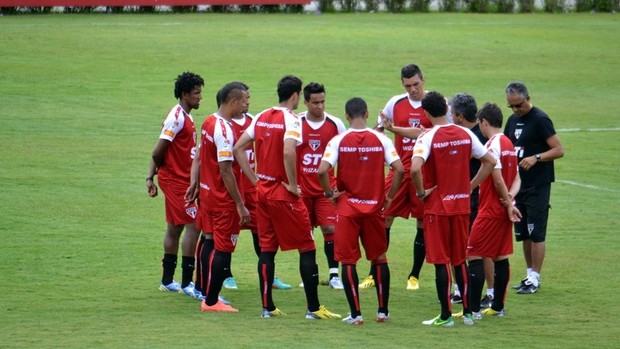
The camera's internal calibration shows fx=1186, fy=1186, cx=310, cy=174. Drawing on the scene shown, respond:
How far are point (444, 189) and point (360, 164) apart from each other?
0.79 meters

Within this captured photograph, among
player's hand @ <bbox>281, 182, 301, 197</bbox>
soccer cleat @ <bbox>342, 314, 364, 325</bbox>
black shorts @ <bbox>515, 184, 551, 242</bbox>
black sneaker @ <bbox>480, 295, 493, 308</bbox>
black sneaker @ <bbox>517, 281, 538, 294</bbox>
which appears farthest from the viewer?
black shorts @ <bbox>515, 184, 551, 242</bbox>

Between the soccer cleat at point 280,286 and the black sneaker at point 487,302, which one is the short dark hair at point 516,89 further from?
the soccer cleat at point 280,286

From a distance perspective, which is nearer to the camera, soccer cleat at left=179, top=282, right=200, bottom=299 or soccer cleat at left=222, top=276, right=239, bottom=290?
soccer cleat at left=179, top=282, right=200, bottom=299

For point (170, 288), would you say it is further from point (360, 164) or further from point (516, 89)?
point (516, 89)

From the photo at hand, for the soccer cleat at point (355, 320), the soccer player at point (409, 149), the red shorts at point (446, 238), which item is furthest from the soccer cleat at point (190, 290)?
the red shorts at point (446, 238)

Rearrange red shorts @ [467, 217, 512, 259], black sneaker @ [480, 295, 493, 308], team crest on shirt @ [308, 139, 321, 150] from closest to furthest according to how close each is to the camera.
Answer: red shorts @ [467, 217, 512, 259], black sneaker @ [480, 295, 493, 308], team crest on shirt @ [308, 139, 321, 150]

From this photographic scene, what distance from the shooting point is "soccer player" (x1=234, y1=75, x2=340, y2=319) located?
1095cm

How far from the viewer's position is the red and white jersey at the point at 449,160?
1062 centimetres

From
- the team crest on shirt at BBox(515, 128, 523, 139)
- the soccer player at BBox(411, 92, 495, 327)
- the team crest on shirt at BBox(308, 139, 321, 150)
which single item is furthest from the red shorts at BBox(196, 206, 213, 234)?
the team crest on shirt at BBox(515, 128, 523, 139)

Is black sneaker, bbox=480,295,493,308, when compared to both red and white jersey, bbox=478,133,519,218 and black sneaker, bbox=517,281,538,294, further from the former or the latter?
red and white jersey, bbox=478,133,519,218

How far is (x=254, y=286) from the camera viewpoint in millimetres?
12742

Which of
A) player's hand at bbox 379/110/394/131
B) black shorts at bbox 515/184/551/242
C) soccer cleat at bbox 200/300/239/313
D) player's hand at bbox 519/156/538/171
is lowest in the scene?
soccer cleat at bbox 200/300/239/313

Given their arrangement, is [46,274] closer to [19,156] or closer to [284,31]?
[19,156]

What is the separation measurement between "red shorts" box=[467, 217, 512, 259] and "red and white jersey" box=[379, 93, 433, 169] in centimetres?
159
